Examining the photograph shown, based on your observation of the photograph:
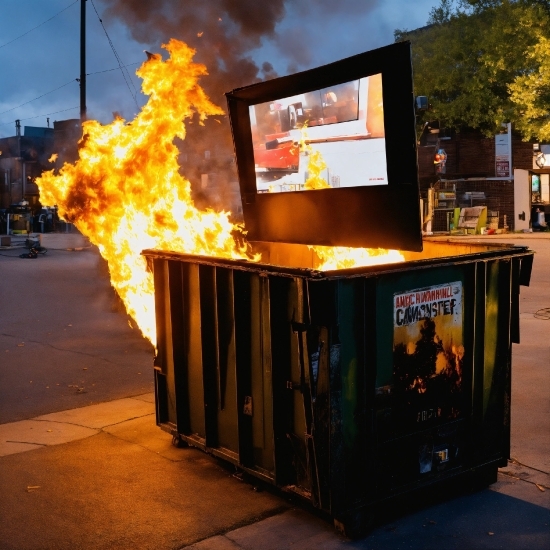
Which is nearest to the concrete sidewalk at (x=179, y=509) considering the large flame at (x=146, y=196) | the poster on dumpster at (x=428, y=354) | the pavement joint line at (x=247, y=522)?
the pavement joint line at (x=247, y=522)

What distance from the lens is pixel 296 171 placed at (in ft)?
22.7

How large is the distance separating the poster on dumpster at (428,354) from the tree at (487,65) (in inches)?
1117

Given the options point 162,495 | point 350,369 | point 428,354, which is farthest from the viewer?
point 162,495

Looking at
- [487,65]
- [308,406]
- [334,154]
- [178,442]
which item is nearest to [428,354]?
[308,406]

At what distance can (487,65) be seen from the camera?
33156 millimetres

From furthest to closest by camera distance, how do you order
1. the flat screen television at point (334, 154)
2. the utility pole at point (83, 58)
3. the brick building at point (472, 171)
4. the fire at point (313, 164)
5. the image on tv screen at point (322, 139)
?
the brick building at point (472, 171), the utility pole at point (83, 58), the fire at point (313, 164), the image on tv screen at point (322, 139), the flat screen television at point (334, 154)

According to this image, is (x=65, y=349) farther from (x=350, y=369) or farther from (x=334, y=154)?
(x=350, y=369)

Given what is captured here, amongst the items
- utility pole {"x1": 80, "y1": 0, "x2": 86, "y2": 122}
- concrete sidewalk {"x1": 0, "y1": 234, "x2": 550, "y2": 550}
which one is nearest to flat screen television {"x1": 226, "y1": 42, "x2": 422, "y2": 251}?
concrete sidewalk {"x1": 0, "y1": 234, "x2": 550, "y2": 550}

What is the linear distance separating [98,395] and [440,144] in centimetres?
3399

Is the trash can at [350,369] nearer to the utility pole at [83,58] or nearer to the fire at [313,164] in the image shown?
the fire at [313,164]

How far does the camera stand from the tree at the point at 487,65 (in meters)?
30.9

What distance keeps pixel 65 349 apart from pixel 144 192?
3.70 meters

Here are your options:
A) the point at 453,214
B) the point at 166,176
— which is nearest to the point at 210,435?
the point at 166,176

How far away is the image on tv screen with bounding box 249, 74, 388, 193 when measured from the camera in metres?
5.72
